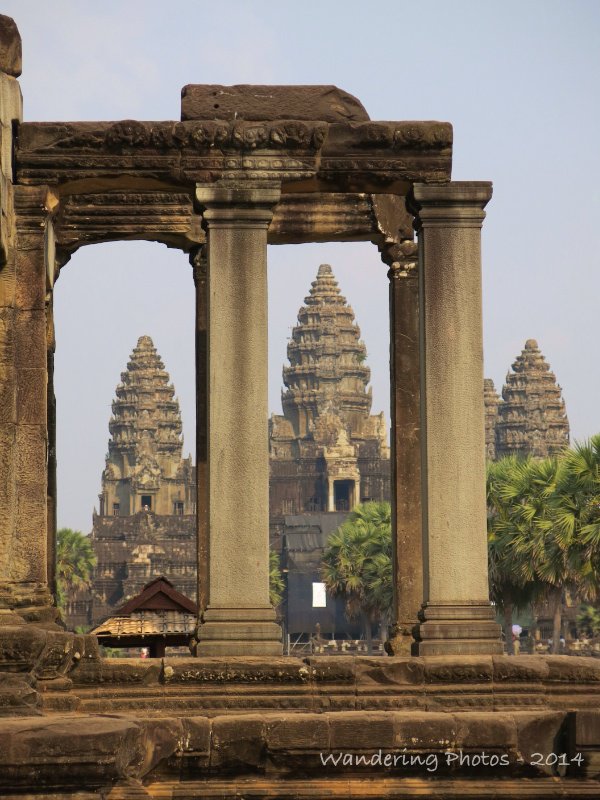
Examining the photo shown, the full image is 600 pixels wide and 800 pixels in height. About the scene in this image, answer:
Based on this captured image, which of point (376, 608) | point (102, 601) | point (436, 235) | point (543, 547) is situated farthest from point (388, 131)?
point (102, 601)

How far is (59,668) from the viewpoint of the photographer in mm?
15188

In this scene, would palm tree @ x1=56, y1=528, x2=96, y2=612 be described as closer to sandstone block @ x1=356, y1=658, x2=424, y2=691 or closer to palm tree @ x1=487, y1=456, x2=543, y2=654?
palm tree @ x1=487, y1=456, x2=543, y2=654

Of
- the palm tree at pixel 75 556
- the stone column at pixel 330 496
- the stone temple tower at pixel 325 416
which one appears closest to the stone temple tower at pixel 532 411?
the stone temple tower at pixel 325 416

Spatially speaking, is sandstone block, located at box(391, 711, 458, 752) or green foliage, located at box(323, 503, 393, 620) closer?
sandstone block, located at box(391, 711, 458, 752)

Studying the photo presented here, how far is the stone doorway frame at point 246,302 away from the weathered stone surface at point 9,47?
3.7 inches

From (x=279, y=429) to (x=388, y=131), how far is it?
13912 cm

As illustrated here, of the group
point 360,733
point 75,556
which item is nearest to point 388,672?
point 360,733

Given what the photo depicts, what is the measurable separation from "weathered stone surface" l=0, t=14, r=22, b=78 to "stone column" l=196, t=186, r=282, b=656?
2199mm

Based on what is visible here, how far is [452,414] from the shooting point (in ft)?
54.4

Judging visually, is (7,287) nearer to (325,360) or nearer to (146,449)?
(146,449)

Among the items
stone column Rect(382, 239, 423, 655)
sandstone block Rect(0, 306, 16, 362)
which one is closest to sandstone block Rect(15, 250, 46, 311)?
sandstone block Rect(0, 306, 16, 362)

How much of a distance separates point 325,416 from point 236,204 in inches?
5347

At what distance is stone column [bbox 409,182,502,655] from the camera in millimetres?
16312

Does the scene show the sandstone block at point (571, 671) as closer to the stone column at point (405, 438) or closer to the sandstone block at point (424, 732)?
the sandstone block at point (424, 732)
